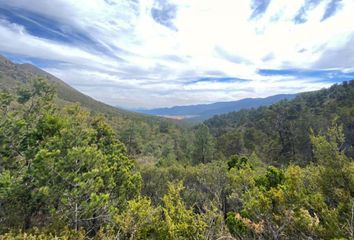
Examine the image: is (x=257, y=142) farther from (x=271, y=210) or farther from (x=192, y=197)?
(x=271, y=210)

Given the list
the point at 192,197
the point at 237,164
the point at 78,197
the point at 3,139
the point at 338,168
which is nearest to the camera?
the point at 338,168

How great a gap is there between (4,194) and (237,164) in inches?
1025

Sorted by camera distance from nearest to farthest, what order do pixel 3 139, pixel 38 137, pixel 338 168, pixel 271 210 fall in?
pixel 338 168
pixel 271 210
pixel 3 139
pixel 38 137

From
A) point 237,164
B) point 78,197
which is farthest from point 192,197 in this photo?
point 78,197

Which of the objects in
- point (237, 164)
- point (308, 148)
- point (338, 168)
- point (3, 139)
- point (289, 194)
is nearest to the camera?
point (338, 168)

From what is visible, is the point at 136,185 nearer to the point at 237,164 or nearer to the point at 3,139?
the point at 3,139

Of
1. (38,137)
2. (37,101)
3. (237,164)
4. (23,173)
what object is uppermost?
(37,101)

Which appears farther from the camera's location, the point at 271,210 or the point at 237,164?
the point at 237,164

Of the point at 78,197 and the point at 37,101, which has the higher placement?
the point at 37,101

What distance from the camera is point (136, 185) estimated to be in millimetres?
21875

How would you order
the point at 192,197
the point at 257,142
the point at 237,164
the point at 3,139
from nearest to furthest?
the point at 3,139 → the point at 192,197 → the point at 237,164 → the point at 257,142

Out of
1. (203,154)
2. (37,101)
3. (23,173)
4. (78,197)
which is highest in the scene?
(37,101)

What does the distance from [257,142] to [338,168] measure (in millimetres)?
58406

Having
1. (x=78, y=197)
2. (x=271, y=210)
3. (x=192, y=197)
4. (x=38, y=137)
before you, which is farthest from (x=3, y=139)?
(x=192, y=197)
